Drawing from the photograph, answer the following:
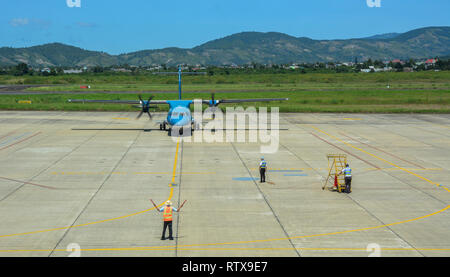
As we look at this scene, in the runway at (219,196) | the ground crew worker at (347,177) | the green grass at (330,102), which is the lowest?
the runway at (219,196)

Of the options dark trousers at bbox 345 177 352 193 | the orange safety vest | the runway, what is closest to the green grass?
the runway

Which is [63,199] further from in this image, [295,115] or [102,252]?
[295,115]

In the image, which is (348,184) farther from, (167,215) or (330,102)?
(330,102)

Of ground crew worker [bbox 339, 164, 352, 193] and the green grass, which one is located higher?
the green grass

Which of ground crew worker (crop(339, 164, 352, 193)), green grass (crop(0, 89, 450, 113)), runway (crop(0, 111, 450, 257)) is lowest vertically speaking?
runway (crop(0, 111, 450, 257))

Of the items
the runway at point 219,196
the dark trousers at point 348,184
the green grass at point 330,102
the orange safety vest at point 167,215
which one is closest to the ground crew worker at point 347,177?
the dark trousers at point 348,184

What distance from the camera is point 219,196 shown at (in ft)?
70.5

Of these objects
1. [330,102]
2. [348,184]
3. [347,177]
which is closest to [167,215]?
[347,177]

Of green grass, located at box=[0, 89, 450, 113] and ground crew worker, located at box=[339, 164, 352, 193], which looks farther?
green grass, located at box=[0, 89, 450, 113]

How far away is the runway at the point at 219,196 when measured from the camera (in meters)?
15.4

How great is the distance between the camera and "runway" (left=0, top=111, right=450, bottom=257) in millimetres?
15383

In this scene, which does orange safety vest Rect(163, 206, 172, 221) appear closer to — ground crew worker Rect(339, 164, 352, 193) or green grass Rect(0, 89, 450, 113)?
ground crew worker Rect(339, 164, 352, 193)

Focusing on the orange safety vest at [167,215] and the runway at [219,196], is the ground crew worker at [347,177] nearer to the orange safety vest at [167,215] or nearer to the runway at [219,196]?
the runway at [219,196]

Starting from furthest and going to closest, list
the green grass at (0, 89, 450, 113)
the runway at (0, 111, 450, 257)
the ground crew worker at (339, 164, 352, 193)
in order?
the green grass at (0, 89, 450, 113), the ground crew worker at (339, 164, 352, 193), the runway at (0, 111, 450, 257)
